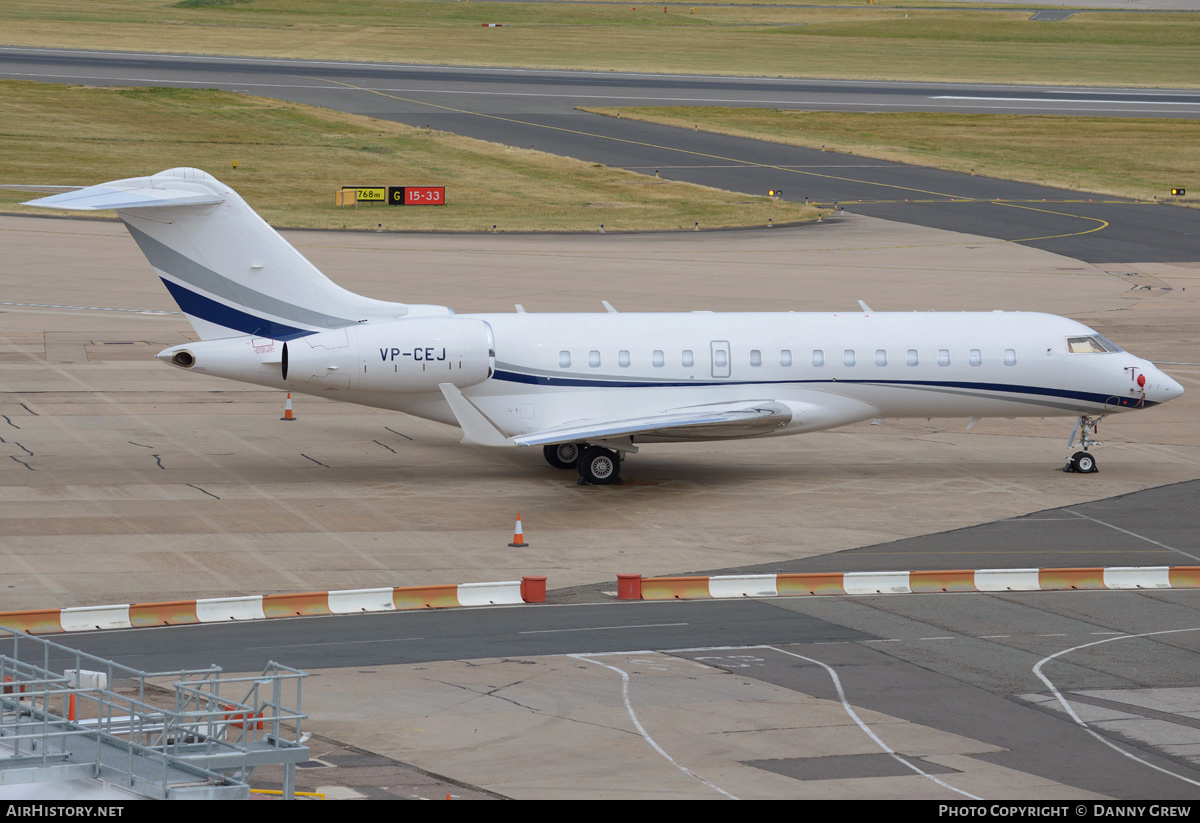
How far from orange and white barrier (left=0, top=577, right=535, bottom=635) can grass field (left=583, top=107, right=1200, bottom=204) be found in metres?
65.2

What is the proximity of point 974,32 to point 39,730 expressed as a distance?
493ft

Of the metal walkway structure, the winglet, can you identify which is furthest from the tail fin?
the metal walkway structure

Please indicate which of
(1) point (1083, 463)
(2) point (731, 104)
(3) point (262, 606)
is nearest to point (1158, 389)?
(1) point (1083, 463)

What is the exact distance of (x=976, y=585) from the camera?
2588cm

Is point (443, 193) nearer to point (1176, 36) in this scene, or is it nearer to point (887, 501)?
point (887, 501)

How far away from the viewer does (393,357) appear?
31.5 metres

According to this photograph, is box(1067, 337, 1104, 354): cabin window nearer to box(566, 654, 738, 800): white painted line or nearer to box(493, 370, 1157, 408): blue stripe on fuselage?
box(493, 370, 1157, 408): blue stripe on fuselage

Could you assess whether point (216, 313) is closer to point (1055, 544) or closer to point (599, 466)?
point (599, 466)

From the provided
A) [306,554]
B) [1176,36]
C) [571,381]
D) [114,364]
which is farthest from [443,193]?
[1176,36]

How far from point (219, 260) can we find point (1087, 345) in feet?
63.2

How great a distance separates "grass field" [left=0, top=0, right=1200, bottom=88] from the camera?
12606 centimetres

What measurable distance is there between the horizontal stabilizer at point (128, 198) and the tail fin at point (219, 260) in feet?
0.07
